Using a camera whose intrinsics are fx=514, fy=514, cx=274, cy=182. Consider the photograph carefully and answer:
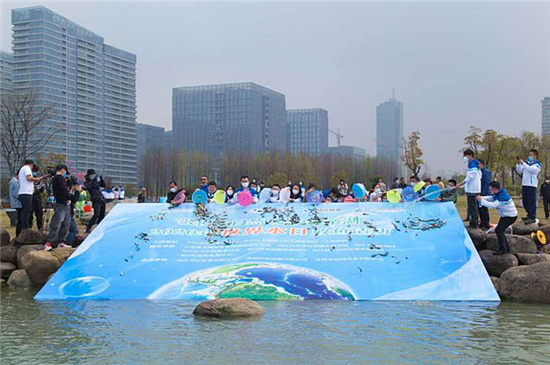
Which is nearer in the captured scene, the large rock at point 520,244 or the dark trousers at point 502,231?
the dark trousers at point 502,231

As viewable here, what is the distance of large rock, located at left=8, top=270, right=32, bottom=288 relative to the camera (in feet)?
34.1

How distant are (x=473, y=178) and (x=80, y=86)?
80.3 meters

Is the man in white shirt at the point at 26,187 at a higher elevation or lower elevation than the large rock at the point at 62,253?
higher

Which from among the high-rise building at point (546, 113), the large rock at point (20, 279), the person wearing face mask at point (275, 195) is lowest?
the large rock at point (20, 279)

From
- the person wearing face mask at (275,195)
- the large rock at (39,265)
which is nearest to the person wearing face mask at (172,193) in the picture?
the person wearing face mask at (275,195)

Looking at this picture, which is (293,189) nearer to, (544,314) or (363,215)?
(363,215)

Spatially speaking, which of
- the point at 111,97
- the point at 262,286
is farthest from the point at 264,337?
the point at 111,97

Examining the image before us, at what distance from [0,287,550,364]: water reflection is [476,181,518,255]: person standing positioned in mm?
1898

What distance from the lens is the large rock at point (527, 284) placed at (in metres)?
8.37

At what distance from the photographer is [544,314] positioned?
295 inches

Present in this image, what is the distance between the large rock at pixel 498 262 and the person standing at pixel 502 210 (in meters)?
0.12

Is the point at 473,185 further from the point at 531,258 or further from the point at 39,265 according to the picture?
the point at 39,265

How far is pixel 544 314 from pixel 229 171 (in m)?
62.5

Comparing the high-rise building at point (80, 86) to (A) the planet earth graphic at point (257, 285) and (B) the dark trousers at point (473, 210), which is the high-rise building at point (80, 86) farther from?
(B) the dark trousers at point (473, 210)
